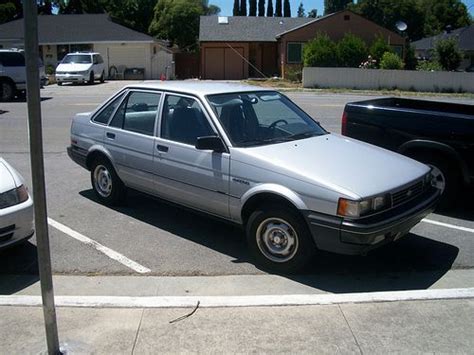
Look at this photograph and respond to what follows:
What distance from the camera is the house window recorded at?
40.1m

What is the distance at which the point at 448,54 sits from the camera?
34156mm

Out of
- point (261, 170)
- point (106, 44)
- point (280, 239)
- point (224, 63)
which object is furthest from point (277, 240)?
point (224, 63)

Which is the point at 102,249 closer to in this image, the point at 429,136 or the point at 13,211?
the point at 13,211

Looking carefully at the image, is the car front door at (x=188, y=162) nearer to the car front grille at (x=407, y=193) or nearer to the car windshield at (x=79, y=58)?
the car front grille at (x=407, y=193)

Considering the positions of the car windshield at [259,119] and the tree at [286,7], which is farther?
the tree at [286,7]

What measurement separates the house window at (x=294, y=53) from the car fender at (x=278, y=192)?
3641 cm

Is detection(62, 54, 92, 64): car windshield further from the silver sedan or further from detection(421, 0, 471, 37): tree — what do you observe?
detection(421, 0, 471, 37): tree

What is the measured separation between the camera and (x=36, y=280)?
490 cm

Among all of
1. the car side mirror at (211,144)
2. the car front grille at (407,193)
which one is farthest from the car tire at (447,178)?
the car side mirror at (211,144)

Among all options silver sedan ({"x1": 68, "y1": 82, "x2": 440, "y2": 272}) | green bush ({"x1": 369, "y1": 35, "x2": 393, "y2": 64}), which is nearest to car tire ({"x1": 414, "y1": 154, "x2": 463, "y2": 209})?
Answer: silver sedan ({"x1": 68, "y1": 82, "x2": 440, "y2": 272})

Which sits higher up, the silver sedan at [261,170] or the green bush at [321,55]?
the green bush at [321,55]

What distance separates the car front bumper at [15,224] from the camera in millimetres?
4859

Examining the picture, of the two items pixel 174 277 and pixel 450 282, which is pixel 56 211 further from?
pixel 450 282

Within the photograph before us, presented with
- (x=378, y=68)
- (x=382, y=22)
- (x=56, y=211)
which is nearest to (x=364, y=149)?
(x=56, y=211)
